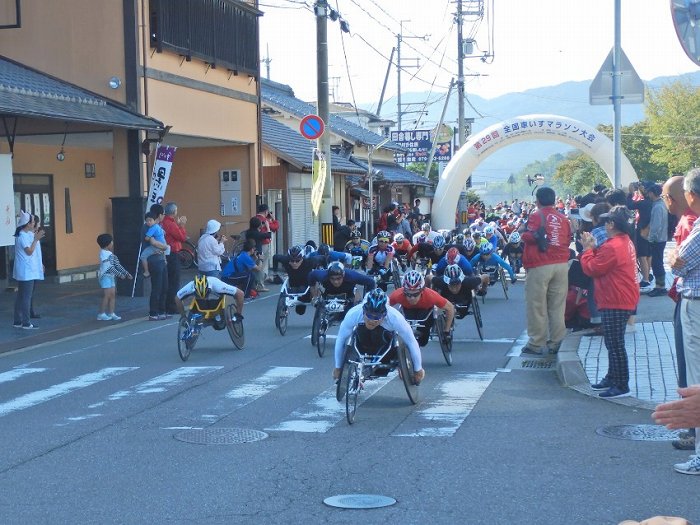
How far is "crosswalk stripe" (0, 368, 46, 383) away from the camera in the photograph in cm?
1198

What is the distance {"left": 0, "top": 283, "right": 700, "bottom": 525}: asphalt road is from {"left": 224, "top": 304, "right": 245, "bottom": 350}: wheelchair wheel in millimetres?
755

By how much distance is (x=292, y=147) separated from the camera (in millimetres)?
33156

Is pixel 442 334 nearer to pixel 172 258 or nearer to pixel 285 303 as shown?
pixel 285 303

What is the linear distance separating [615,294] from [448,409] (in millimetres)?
2010

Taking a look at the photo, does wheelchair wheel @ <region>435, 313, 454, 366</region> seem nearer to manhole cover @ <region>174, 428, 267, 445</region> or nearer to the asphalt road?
the asphalt road

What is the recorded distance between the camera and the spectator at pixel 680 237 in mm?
7910

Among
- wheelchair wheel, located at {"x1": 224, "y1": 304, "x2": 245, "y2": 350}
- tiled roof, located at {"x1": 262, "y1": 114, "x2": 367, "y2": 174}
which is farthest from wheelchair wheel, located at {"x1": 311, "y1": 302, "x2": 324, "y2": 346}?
tiled roof, located at {"x1": 262, "y1": 114, "x2": 367, "y2": 174}

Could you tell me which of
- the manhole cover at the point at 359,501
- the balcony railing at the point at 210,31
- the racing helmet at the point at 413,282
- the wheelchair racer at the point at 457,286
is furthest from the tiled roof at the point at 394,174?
the manhole cover at the point at 359,501

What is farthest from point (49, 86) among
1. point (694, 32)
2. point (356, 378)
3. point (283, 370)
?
point (694, 32)

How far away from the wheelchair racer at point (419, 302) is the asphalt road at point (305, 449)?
0.59m

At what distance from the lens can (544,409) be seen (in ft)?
32.4

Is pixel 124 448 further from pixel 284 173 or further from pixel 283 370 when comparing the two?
pixel 284 173

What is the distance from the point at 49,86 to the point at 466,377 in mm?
12222

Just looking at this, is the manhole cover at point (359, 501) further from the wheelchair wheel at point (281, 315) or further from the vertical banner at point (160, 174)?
the vertical banner at point (160, 174)
